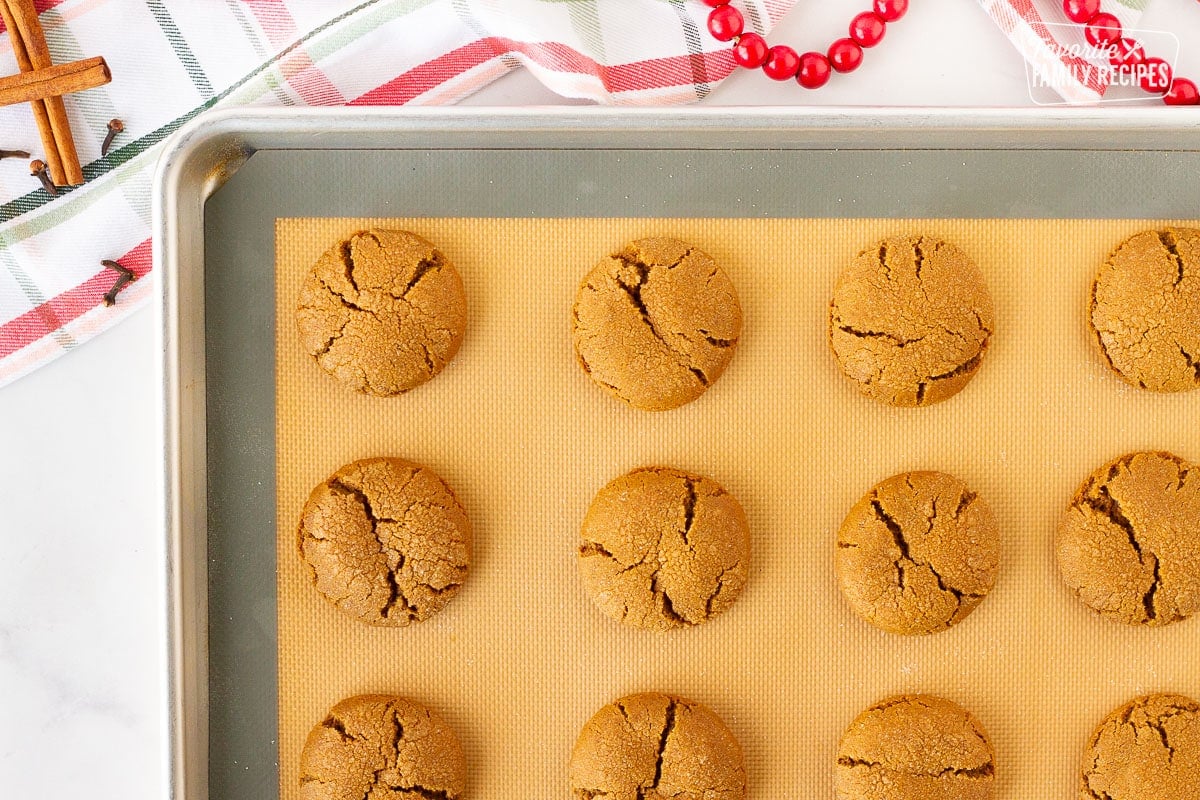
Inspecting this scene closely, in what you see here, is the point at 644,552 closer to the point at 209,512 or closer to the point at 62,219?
the point at 209,512

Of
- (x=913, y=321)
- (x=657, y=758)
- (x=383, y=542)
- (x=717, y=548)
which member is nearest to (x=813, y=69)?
(x=913, y=321)

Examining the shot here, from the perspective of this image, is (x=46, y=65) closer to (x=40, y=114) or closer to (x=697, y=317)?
(x=40, y=114)

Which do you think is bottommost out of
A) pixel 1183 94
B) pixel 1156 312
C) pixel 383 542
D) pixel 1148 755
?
pixel 1148 755

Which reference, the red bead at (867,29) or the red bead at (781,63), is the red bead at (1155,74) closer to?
the red bead at (867,29)

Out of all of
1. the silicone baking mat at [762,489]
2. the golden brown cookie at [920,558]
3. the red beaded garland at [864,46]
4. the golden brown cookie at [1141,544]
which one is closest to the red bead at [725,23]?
the red beaded garland at [864,46]

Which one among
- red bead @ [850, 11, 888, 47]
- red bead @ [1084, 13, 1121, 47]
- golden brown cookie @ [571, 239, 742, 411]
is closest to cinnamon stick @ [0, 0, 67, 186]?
golden brown cookie @ [571, 239, 742, 411]

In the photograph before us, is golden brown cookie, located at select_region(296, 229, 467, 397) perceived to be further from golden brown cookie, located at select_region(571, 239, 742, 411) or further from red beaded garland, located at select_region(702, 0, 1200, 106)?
red beaded garland, located at select_region(702, 0, 1200, 106)

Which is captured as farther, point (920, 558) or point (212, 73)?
point (212, 73)
